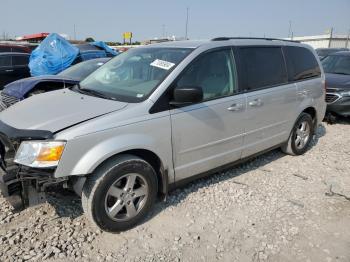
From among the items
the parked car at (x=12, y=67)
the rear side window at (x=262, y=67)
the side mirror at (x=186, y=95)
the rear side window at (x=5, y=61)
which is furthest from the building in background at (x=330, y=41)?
the side mirror at (x=186, y=95)

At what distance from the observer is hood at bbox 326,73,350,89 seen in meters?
7.27

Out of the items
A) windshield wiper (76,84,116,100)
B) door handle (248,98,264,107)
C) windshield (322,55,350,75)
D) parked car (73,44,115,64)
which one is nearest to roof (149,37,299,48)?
door handle (248,98,264,107)

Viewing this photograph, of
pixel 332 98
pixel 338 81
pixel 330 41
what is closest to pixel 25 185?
pixel 332 98

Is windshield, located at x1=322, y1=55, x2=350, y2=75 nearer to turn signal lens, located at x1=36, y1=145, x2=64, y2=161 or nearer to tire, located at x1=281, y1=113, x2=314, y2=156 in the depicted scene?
tire, located at x1=281, y1=113, x2=314, y2=156

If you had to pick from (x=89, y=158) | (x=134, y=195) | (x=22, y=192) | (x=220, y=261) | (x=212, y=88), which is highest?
(x=212, y=88)

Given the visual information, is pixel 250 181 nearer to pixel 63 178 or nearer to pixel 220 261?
pixel 220 261

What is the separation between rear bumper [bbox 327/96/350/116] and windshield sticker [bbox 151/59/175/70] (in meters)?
5.31

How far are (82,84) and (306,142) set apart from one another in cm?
369

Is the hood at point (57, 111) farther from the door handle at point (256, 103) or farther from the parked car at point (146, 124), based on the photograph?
the door handle at point (256, 103)

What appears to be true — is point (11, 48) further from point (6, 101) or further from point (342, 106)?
point (342, 106)

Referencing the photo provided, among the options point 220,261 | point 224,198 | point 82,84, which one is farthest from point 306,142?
point 82,84

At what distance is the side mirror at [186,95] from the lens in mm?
3023

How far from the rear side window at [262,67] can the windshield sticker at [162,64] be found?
1.01 metres

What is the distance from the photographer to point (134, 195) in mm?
3094
